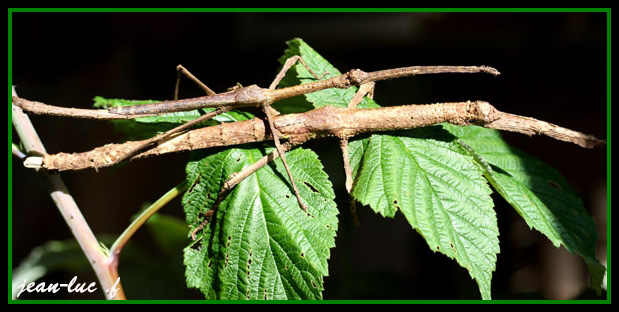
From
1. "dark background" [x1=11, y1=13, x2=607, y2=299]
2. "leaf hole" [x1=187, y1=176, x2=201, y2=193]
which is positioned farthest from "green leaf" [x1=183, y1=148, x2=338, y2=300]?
"dark background" [x1=11, y1=13, x2=607, y2=299]

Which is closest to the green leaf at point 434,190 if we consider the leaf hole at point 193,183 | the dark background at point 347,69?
the leaf hole at point 193,183

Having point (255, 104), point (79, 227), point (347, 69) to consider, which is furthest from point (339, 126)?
point (347, 69)

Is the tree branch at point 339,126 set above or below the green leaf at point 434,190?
above

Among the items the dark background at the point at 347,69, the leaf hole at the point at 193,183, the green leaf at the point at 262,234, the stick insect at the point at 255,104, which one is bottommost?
the green leaf at the point at 262,234

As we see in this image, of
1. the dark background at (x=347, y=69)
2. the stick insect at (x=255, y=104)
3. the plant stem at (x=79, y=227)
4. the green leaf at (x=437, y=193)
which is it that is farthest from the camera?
the dark background at (x=347, y=69)

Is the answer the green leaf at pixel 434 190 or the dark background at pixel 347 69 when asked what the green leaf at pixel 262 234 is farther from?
the dark background at pixel 347 69

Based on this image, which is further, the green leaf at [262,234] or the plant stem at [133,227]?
the plant stem at [133,227]

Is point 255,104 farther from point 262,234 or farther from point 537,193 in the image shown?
point 537,193
